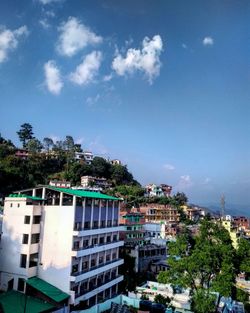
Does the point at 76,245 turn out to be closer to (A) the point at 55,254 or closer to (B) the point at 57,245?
(B) the point at 57,245

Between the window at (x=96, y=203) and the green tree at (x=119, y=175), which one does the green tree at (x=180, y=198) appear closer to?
the green tree at (x=119, y=175)

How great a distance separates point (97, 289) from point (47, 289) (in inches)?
211

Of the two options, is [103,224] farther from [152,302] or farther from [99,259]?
[152,302]

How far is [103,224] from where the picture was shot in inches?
1158

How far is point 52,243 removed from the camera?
24578 millimetres

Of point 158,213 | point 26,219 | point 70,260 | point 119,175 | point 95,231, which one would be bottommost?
point 70,260

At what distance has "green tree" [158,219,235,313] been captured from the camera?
19.5 meters

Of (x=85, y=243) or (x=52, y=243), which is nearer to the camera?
(x=52, y=243)


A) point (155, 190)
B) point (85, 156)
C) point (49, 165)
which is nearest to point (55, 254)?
point (49, 165)

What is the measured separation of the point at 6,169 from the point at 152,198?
38.5 m

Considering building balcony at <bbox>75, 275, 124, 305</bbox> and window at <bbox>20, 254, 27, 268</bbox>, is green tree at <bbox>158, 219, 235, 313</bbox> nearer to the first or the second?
building balcony at <bbox>75, 275, 124, 305</bbox>

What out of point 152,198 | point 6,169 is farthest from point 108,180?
point 6,169

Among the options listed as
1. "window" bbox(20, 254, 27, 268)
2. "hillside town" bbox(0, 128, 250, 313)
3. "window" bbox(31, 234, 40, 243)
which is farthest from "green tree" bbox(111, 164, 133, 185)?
"window" bbox(20, 254, 27, 268)

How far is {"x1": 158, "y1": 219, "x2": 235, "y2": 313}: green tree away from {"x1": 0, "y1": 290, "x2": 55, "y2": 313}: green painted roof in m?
7.94
